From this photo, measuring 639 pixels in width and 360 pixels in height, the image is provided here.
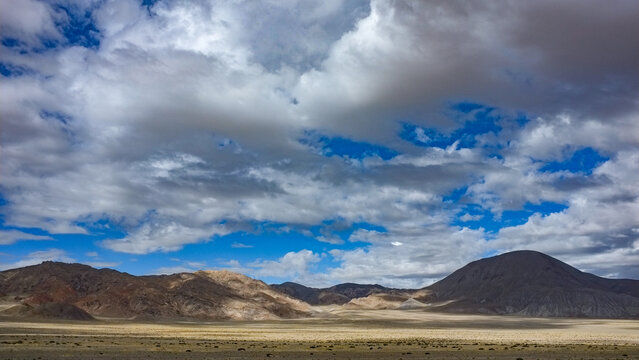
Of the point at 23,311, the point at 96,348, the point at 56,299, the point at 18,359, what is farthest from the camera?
the point at 56,299

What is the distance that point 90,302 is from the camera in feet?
569

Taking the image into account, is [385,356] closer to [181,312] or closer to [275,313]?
[181,312]

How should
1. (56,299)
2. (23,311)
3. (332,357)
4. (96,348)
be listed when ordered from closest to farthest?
1. (332,357)
2. (96,348)
3. (23,311)
4. (56,299)

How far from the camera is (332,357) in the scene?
41875mm

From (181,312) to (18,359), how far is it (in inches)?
5708

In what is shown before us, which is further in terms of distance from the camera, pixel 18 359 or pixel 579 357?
pixel 579 357

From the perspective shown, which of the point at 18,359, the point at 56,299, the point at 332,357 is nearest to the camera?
the point at 18,359

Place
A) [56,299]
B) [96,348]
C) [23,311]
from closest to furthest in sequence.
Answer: [96,348] < [23,311] < [56,299]

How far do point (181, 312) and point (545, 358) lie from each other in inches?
5903

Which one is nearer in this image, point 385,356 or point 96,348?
point 385,356

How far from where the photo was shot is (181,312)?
176m

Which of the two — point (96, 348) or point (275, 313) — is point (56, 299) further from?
point (96, 348)

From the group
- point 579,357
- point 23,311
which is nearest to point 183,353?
point 579,357

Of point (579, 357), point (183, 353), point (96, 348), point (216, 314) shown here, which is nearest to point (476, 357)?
point (579, 357)
